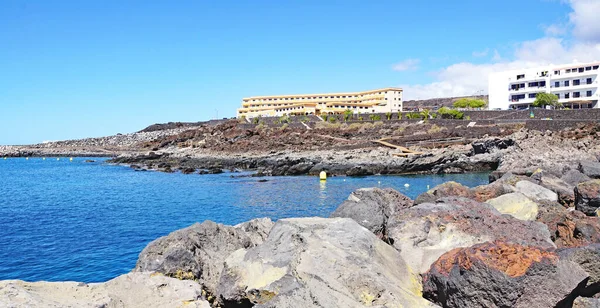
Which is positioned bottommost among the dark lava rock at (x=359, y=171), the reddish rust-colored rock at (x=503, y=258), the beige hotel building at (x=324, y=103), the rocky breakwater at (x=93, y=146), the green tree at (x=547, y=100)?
the dark lava rock at (x=359, y=171)

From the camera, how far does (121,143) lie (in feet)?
411

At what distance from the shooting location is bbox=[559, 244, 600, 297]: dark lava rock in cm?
827

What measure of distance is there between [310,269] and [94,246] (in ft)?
50.9

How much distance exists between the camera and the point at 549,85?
271 ft

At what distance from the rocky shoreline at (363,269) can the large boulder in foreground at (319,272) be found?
21mm

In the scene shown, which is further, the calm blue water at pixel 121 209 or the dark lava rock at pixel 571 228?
the calm blue water at pixel 121 209

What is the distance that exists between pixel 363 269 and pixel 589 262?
154 inches

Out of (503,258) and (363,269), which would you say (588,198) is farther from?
(363,269)

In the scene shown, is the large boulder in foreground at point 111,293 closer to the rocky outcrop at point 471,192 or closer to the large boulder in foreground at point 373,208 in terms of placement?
the large boulder in foreground at point 373,208

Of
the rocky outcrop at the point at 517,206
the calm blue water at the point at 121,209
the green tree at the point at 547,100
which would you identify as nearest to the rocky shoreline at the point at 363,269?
the rocky outcrop at the point at 517,206

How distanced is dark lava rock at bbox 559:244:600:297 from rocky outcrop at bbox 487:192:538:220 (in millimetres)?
4737

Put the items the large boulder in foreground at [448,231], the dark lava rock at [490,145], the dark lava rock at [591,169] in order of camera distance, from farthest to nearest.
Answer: the dark lava rock at [490,145] → the dark lava rock at [591,169] → the large boulder in foreground at [448,231]

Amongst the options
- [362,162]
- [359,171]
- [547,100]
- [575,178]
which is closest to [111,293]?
[575,178]

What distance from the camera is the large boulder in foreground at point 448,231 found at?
10195mm
